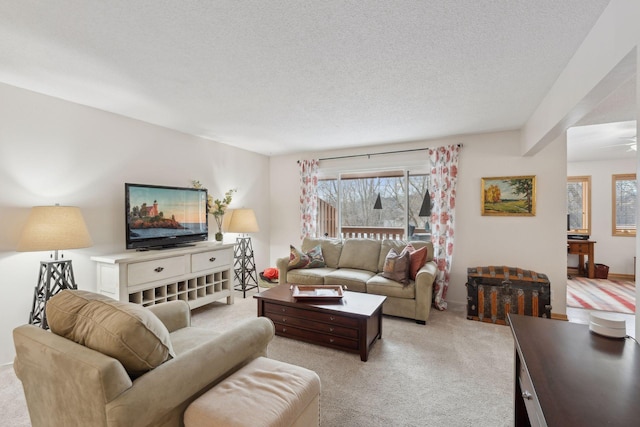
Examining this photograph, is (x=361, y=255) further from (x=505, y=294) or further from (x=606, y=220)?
(x=606, y=220)

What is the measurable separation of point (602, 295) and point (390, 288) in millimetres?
3774

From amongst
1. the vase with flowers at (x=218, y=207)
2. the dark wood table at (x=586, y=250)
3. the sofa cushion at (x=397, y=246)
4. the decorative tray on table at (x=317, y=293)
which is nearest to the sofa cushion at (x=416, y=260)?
the sofa cushion at (x=397, y=246)

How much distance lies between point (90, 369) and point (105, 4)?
70.6 inches

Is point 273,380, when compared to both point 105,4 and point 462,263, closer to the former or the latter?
point 105,4

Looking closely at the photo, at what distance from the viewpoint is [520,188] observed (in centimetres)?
379

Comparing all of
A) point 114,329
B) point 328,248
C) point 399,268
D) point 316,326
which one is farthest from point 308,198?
point 114,329

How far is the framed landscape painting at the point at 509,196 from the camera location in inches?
147

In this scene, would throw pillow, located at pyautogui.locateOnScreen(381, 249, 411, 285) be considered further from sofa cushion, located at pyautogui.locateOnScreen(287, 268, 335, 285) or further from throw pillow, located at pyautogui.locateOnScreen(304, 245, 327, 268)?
throw pillow, located at pyautogui.locateOnScreen(304, 245, 327, 268)

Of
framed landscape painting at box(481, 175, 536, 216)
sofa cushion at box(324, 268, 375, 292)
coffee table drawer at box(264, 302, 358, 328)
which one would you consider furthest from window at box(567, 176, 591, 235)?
coffee table drawer at box(264, 302, 358, 328)

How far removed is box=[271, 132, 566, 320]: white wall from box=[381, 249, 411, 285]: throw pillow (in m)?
1.03

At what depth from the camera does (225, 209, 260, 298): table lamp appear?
441cm

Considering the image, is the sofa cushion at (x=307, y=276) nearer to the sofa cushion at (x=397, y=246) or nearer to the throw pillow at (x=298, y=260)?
the throw pillow at (x=298, y=260)

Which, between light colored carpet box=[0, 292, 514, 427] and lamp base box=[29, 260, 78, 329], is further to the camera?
lamp base box=[29, 260, 78, 329]

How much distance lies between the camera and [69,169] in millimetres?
2844
